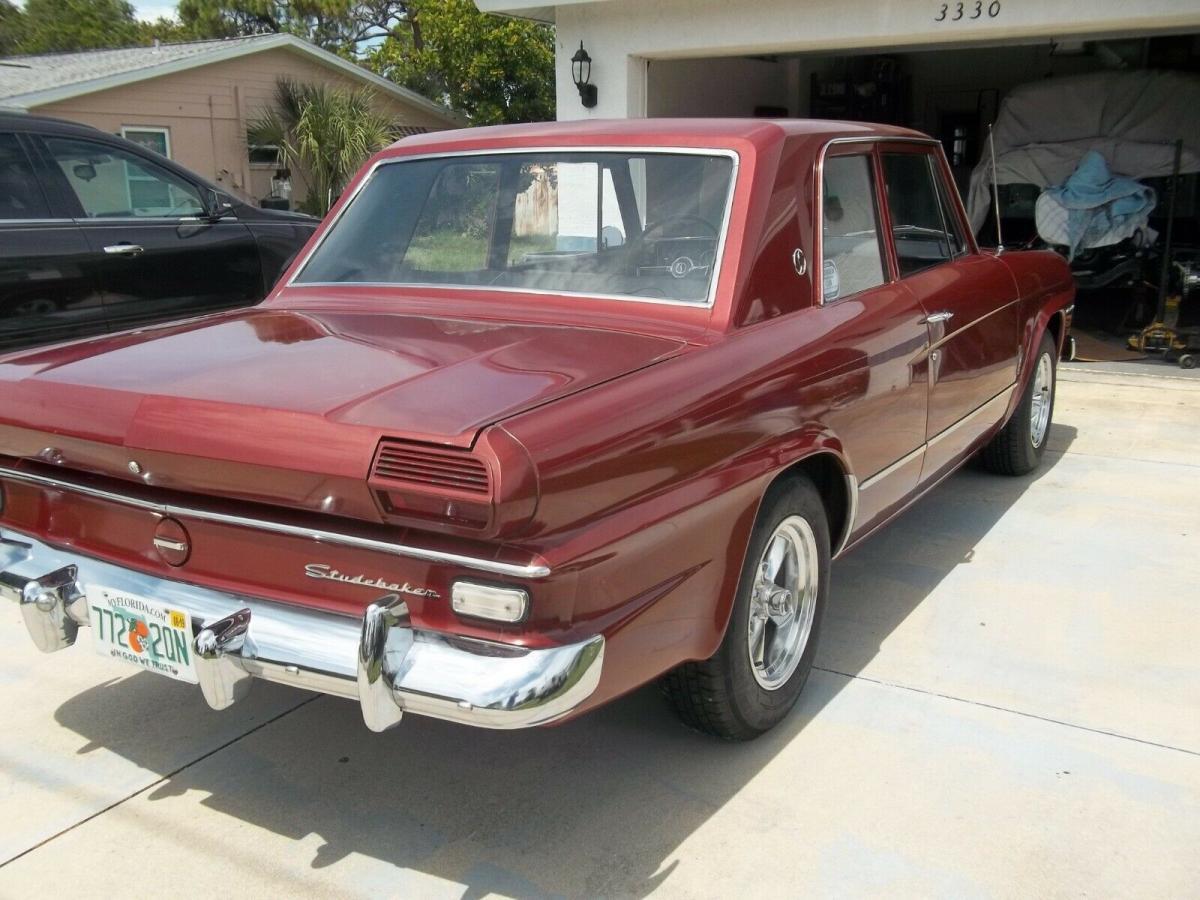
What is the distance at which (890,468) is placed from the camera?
374 centimetres

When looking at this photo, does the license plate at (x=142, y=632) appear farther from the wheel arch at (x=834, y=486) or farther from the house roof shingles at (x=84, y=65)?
the house roof shingles at (x=84, y=65)

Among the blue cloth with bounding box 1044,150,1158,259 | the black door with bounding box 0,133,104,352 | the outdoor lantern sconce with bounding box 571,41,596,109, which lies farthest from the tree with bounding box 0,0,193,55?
the black door with bounding box 0,133,104,352

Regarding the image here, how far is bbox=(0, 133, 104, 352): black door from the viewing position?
17.9 ft

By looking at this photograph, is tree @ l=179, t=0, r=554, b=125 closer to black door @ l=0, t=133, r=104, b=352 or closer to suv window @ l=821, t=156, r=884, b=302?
black door @ l=0, t=133, r=104, b=352

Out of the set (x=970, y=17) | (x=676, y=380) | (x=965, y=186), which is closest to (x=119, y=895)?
(x=676, y=380)

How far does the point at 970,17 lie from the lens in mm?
8812

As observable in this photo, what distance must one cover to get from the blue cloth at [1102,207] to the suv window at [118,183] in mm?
7993

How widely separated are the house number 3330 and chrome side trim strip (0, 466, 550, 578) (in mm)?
8023

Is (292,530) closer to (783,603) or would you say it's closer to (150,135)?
(783,603)

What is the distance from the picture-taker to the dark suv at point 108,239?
18.3 ft

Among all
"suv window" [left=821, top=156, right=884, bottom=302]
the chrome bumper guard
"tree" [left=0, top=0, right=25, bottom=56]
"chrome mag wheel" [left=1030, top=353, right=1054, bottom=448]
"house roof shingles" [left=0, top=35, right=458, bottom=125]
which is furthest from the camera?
"tree" [left=0, top=0, right=25, bottom=56]

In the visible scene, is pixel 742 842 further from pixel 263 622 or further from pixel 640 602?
pixel 263 622

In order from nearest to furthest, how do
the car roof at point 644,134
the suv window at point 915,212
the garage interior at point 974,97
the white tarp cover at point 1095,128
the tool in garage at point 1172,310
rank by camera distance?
the car roof at point 644,134 < the suv window at point 915,212 < the tool in garage at point 1172,310 < the garage interior at point 974,97 < the white tarp cover at point 1095,128

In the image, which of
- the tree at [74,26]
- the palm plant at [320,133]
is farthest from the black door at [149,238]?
the tree at [74,26]
